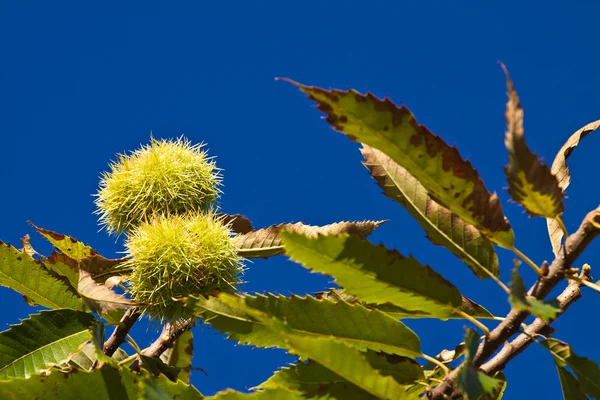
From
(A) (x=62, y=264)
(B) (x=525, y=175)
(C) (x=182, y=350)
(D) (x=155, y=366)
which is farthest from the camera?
(C) (x=182, y=350)

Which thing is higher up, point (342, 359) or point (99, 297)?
point (99, 297)

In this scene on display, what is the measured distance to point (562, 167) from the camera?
1.80 meters

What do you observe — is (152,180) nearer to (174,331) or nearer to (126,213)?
(126,213)

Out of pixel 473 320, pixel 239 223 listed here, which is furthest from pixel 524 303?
pixel 239 223

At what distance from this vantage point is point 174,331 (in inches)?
90.7

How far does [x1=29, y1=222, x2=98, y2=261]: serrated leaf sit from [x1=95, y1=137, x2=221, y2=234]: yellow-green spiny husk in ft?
0.48

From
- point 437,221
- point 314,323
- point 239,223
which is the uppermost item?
point 239,223

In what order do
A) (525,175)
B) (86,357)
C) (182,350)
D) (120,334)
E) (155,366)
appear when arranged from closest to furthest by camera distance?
(525,175)
(155,366)
(120,334)
(86,357)
(182,350)

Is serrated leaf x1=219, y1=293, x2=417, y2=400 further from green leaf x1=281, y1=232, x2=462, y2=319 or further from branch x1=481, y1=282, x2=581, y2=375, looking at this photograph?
branch x1=481, y1=282, x2=581, y2=375

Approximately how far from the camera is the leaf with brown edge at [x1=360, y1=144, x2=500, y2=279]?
1.59 metres

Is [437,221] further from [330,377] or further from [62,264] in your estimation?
[62,264]

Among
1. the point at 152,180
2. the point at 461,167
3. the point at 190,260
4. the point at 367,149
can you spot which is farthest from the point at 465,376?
the point at 152,180

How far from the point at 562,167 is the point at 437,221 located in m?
0.43

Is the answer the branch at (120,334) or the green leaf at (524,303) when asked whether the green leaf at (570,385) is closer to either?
the green leaf at (524,303)
